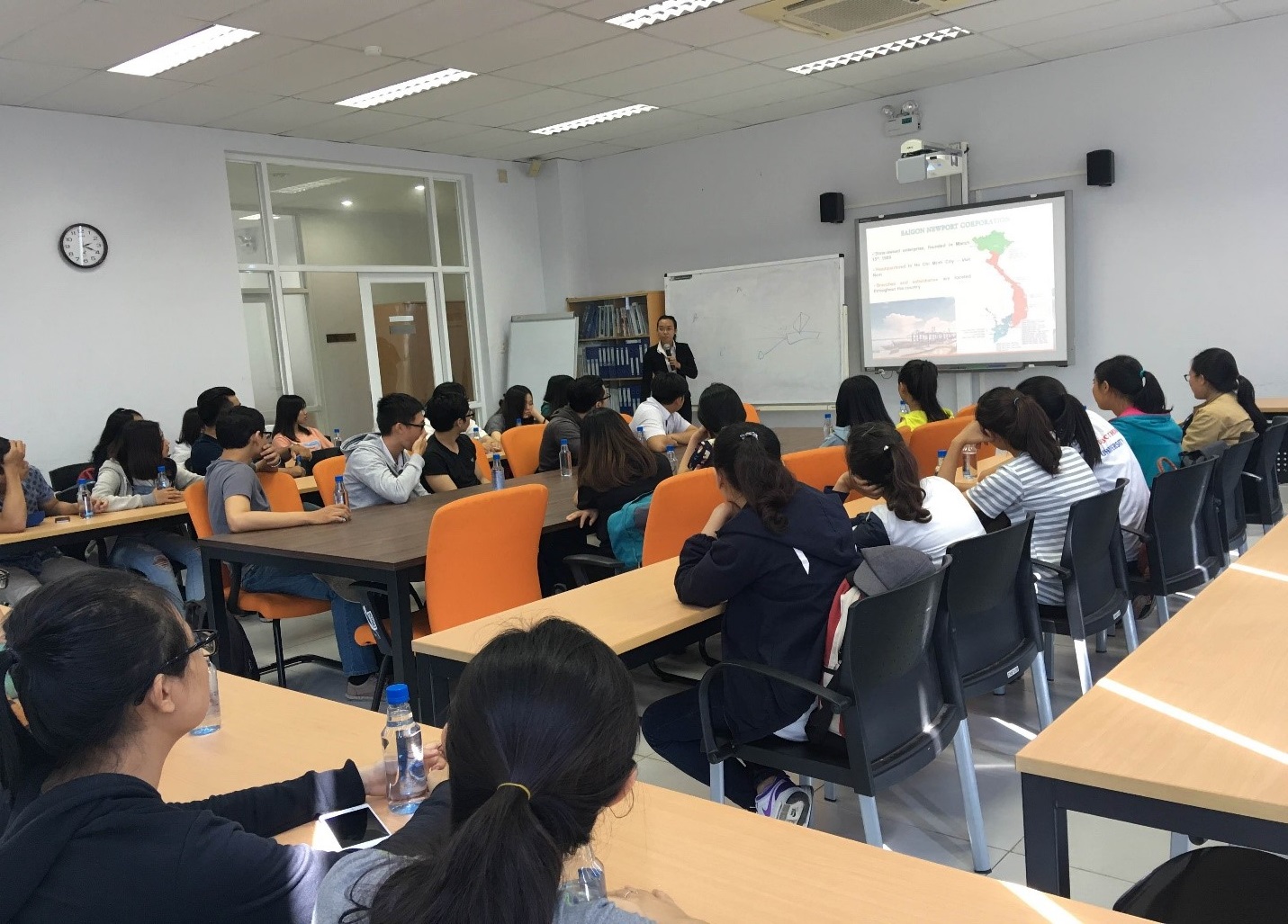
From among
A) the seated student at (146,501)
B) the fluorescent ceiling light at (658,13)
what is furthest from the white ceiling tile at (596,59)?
the seated student at (146,501)

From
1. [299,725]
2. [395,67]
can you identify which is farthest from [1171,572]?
[395,67]

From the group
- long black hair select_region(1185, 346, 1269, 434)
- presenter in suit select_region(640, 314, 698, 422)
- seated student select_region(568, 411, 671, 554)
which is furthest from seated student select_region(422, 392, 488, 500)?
presenter in suit select_region(640, 314, 698, 422)

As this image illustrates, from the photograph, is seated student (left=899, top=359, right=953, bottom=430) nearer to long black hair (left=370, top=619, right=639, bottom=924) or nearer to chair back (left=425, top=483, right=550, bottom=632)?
chair back (left=425, top=483, right=550, bottom=632)

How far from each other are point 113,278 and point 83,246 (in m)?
0.29

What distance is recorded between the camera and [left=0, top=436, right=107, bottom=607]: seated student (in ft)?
15.0

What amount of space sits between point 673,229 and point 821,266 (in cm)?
173

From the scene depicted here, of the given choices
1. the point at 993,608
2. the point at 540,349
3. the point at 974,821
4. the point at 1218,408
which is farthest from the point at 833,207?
the point at 974,821

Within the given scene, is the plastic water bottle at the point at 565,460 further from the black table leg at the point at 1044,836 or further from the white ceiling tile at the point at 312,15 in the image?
the black table leg at the point at 1044,836

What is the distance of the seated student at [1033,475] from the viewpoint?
140 inches

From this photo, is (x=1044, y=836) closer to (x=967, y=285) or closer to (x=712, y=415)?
(x=712, y=415)

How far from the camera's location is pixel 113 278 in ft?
23.9

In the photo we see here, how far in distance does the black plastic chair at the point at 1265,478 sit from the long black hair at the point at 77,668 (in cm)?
462

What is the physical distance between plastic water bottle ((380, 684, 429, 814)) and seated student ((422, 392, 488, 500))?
10.6 feet

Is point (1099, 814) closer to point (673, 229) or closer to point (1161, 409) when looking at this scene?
point (1161, 409)
